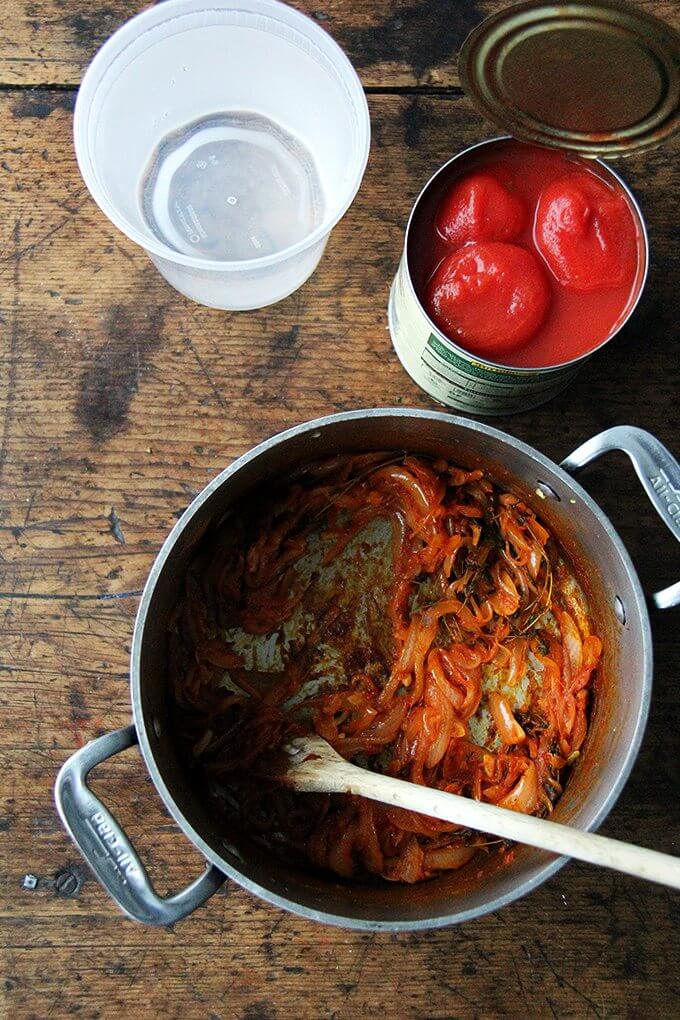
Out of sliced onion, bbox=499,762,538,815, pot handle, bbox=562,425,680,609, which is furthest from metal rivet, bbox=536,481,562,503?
sliced onion, bbox=499,762,538,815

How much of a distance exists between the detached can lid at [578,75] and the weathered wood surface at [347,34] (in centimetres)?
21

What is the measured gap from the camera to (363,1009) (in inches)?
43.9

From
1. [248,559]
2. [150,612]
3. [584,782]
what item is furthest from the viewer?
[248,559]

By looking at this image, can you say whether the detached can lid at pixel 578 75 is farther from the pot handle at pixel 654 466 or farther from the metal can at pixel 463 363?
the pot handle at pixel 654 466

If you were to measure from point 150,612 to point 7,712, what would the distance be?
33 cm

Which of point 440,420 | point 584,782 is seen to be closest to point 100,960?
point 584,782

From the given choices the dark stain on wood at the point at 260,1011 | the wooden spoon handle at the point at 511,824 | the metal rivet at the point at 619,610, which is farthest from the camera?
the dark stain on wood at the point at 260,1011

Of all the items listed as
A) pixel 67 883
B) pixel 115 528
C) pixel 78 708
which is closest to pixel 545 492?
pixel 115 528

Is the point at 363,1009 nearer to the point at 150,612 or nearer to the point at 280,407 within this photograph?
the point at 150,612

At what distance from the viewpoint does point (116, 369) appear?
116cm

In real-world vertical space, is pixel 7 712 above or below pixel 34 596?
below

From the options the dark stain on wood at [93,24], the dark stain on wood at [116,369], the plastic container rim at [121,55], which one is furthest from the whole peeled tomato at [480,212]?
the dark stain on wood at [93,24]

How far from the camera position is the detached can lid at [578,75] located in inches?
36.9

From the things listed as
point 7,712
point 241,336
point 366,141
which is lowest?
point 7,712
